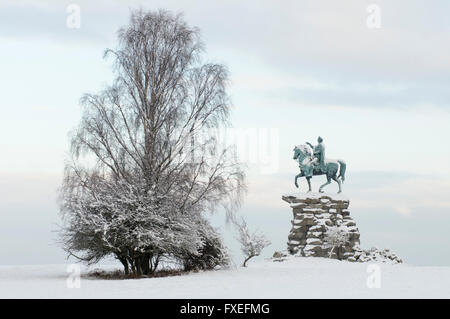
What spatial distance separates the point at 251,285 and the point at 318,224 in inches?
503

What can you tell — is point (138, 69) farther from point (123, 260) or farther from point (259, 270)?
point (259, 270)

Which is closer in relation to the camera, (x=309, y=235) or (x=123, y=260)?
(x=123, y=260)

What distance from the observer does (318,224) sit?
31109mm

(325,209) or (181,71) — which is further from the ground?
(181,71)

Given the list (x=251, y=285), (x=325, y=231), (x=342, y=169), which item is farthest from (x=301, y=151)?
(x=251, y=285)

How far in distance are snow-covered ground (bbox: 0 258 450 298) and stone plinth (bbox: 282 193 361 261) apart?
4.93 metres

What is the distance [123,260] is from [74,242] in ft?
6.38

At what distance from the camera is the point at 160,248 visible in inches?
850

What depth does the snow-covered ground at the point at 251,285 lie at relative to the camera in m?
16.9

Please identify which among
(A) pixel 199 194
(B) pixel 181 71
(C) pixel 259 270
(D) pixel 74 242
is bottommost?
(C) pixel 259 270
